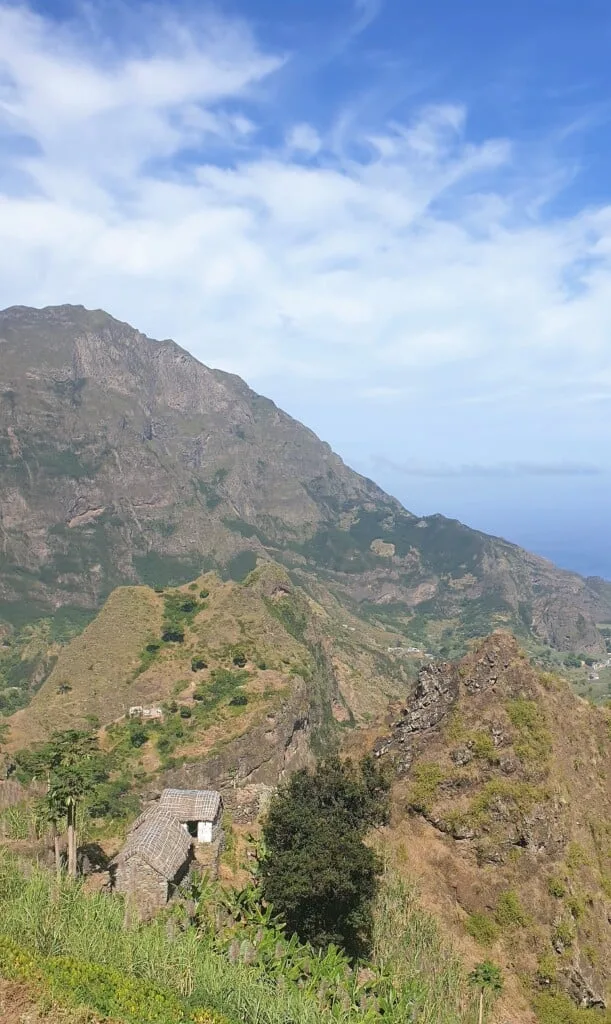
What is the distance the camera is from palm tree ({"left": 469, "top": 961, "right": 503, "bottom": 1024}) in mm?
29203

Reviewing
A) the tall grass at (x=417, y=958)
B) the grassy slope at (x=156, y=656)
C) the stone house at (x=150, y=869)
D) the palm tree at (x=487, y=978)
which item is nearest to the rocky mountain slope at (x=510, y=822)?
the palm tree at (x=487, y=978)

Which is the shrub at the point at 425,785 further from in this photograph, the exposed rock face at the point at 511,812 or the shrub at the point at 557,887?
the shrub at the point at 557,887

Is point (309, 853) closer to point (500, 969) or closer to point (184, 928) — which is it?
point (184, 928)

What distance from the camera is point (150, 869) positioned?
93.3 feet

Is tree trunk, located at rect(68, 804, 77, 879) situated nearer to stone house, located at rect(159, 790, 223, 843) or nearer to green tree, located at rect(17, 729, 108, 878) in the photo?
green tree, located at rect(17, 729, 108, 878)

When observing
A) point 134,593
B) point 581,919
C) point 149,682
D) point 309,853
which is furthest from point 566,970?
point 134,593

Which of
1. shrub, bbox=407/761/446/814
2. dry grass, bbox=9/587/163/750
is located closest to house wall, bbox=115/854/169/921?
shrub, bbox=407/761/446/814

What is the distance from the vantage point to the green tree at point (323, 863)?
88.4ft

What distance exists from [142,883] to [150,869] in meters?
0.59

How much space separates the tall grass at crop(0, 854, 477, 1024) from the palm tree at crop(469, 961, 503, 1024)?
5.99 feet

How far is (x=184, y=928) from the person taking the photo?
25.5m

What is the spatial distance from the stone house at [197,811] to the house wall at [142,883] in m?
5.32

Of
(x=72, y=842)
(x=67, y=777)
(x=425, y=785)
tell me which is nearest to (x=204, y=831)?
(x=72, y=842)

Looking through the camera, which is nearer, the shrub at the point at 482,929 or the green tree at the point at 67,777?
the green tree at the point at 67,777
